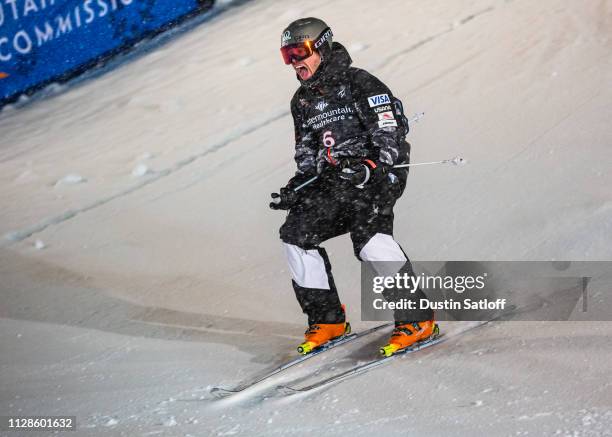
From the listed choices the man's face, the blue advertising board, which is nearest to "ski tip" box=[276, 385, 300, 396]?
the man's face

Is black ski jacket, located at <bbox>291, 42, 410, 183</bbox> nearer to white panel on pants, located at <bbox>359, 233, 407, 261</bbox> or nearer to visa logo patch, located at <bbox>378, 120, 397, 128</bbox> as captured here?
visa logo patch, located at <bbox>378, 120, 397, 128</bbox>

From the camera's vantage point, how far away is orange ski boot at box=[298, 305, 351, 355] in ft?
13.6

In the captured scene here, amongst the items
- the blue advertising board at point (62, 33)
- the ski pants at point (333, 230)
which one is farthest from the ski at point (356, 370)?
the blue advertising board at point (62, 33)

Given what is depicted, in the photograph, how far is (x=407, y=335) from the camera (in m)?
4.01

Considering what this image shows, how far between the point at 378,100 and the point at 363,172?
1.16 ft

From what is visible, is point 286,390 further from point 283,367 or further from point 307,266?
point 307,266

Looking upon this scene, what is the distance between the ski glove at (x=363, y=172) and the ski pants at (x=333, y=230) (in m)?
0.12

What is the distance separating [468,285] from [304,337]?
859mm

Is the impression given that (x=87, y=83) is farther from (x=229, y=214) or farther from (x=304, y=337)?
(x=304, y=337)

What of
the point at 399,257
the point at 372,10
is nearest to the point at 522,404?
the point at 399,257

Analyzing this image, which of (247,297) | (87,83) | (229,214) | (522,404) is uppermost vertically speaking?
(87,83)

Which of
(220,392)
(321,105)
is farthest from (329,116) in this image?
(220,392)

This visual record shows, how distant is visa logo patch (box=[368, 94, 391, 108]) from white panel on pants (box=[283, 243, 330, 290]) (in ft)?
2.24

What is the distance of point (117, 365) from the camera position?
4496 millimetres
